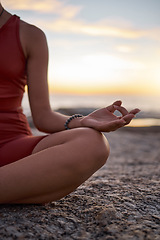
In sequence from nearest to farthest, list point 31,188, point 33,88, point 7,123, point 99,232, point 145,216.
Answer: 1. point 99,232
2. point 31,188
3. point 145,216
4. point 7,123
5. point 33,88

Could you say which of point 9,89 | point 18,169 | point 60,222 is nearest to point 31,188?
point 18,169

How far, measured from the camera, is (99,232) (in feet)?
5.06

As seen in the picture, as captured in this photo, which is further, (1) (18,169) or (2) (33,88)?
(2) (33,88)

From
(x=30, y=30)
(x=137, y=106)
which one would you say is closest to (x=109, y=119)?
(x=30, y=30)

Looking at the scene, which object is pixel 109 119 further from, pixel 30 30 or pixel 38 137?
pixel 30 30

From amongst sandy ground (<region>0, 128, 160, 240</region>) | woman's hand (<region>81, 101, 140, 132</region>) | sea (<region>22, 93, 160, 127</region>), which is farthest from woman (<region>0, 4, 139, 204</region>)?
sea (<region>22, 93, 160, 127</region>)

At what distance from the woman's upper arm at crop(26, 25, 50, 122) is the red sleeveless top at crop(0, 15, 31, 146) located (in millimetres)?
65

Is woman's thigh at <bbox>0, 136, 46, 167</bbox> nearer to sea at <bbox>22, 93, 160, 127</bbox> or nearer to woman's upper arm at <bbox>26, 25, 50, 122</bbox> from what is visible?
woman's upper arm at <bbox>26, 25, 50, 122</bbox>

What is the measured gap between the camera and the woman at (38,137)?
162 cm

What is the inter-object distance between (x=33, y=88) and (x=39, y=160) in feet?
2.12

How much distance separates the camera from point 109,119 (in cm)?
174

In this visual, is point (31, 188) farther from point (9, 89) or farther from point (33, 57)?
point (33, 57)

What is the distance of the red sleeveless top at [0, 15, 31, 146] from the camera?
1896mm

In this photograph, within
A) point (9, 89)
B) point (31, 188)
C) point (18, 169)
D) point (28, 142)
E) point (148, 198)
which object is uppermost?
point (9, 89)
